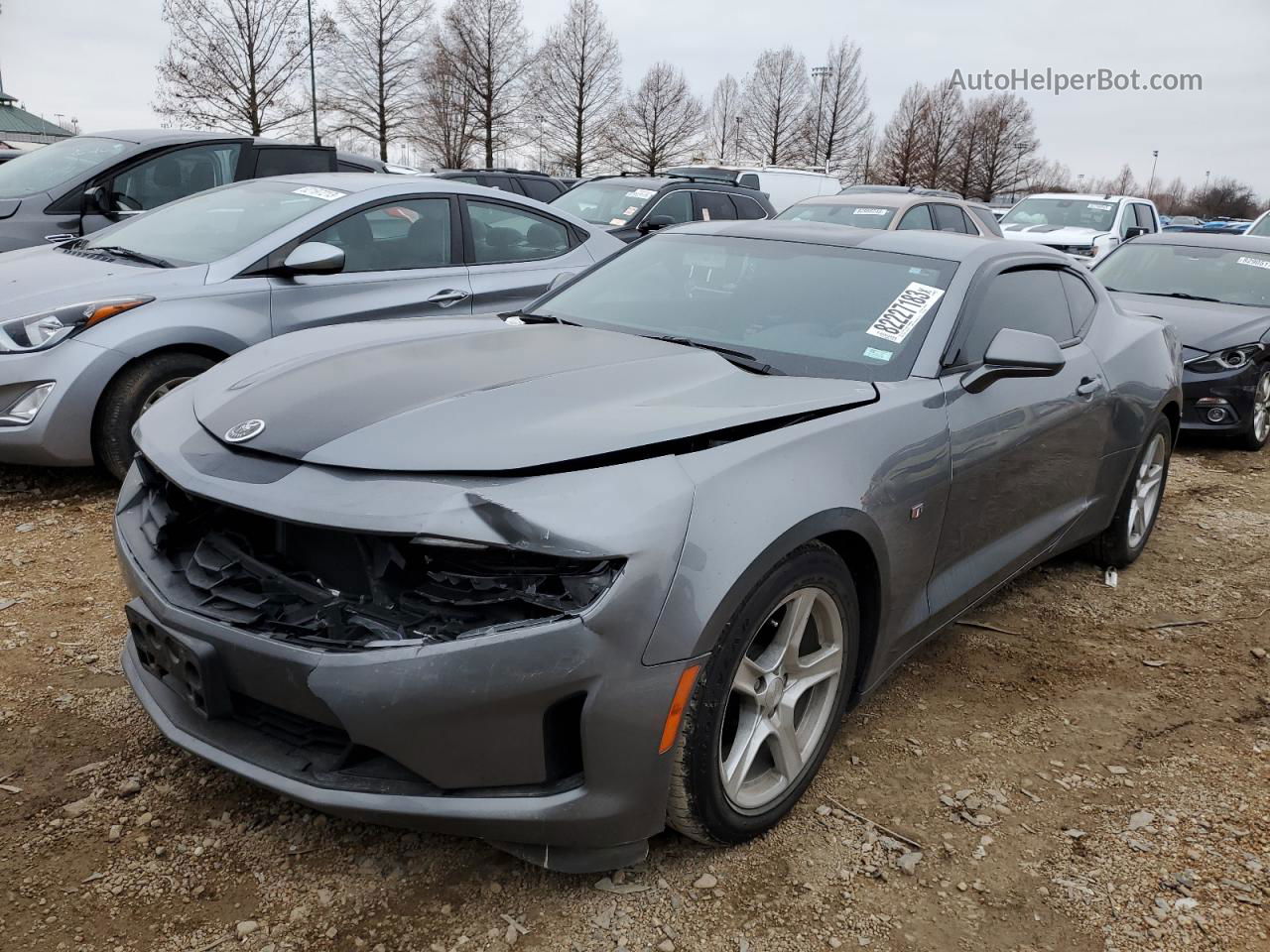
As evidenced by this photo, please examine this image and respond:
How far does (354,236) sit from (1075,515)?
3799 millimetres

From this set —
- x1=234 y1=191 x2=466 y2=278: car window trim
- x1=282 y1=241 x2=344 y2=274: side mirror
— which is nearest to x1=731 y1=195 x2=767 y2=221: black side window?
x1=234 y1=191 x2=466 y2=278: car window trim

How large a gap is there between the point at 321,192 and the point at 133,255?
39.8 inches

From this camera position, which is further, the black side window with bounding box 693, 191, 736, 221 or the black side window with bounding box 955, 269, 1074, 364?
the black side window with bounding box 693, 191, 736, 221

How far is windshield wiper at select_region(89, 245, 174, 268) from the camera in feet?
16.5

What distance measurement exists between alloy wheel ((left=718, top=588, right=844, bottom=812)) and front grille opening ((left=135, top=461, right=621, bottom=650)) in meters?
0.56

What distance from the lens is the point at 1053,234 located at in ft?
48.1

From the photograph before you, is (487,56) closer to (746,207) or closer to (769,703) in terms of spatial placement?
(746,207)

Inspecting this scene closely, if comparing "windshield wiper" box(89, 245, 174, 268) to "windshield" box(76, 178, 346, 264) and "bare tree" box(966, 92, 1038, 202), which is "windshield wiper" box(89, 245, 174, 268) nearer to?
"windshield" box(76, 178, 346, 264)

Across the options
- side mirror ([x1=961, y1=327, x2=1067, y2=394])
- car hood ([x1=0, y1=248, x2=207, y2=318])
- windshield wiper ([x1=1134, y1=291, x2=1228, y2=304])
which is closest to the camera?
side mirror ([x1=961, y1=327, x2=1067, y2=394])

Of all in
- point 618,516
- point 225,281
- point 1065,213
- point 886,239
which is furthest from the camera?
point 1065,213

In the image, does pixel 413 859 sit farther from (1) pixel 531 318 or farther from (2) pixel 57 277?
(2) pixel 57 277

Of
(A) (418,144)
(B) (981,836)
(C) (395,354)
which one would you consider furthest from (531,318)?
(A) (418,144)

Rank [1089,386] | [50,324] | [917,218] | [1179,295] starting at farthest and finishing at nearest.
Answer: [917,218]
[1179,295]
[50,324]
[1089,386]

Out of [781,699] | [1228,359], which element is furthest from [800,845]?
[1228,359]
